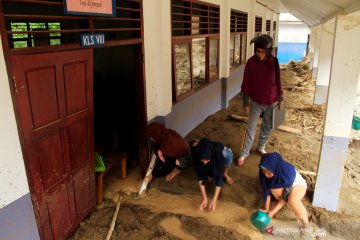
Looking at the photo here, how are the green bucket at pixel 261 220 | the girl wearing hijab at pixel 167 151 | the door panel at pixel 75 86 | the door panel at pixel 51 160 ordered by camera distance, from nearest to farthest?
the door panel at pixel 51 160, the door panel at pixel 75 86, the green bucket at pixel 261 220, the girl wearing hijab at pixel 167 151

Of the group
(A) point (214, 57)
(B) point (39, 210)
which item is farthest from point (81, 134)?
(A) point (214, 57)

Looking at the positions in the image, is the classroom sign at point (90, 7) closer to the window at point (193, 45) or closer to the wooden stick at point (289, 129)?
the window at point (193, 45)

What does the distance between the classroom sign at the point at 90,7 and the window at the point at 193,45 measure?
189 centimetres

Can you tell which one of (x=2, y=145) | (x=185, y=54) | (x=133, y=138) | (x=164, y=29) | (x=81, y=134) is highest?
(x=164, y=29)

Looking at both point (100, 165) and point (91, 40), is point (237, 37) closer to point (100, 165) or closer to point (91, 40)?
point (100, 165)

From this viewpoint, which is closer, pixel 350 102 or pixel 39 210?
pixel 39 210

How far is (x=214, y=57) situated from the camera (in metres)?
7.96

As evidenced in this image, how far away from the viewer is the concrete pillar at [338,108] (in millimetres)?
3637

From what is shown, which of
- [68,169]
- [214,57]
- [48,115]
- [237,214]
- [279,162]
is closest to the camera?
[48,115]

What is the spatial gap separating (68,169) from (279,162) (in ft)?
7.72

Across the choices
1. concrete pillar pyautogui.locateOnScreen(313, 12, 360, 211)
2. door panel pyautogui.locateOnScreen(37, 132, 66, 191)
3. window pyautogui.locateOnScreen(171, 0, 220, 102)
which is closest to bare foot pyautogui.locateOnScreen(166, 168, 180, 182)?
window pyautogui.locateOnScreen(171, 0, 220, 102)

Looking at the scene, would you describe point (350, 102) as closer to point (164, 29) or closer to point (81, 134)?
point (164, 29)

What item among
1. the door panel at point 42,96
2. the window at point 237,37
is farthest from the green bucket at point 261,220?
the window at point 237,37

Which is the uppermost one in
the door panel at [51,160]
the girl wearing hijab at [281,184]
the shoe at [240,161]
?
the door panel at [51,160]
